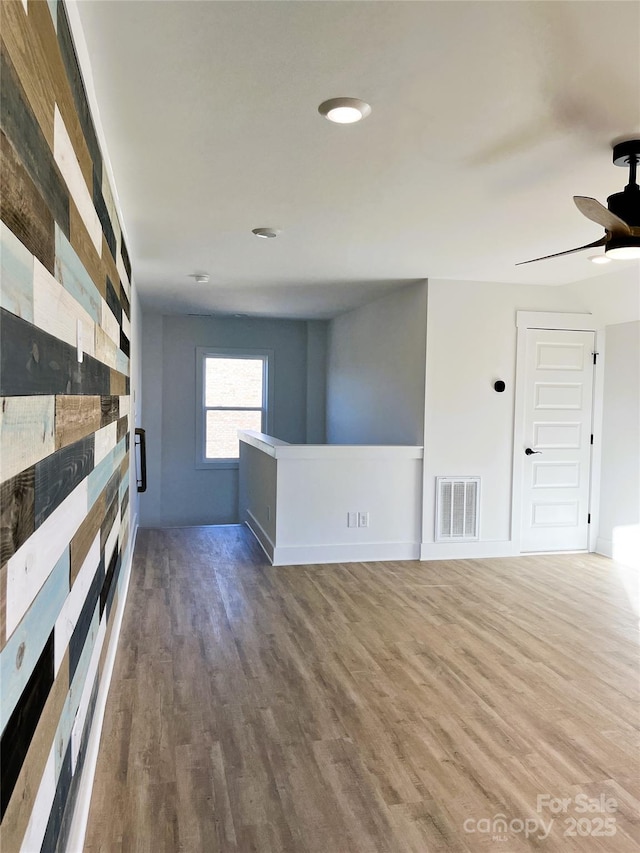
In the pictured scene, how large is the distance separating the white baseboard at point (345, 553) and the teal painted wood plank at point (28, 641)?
382 centimetres

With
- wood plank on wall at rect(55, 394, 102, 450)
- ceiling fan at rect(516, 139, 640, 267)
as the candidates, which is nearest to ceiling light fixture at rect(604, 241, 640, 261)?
ceiling fan at rect(516, 139, 640, 267)

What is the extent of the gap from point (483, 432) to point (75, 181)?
4465mm

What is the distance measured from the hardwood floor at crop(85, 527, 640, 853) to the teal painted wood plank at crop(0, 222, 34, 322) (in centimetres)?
174

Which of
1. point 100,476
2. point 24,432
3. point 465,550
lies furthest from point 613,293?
point 24,432

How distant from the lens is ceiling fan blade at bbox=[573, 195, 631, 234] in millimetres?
2307

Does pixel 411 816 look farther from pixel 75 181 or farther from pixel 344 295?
pixel 344 295

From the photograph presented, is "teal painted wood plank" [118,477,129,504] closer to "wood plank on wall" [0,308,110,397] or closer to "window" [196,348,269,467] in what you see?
"wood plank on wall" [0,308,110,397]

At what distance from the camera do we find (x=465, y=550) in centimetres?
548

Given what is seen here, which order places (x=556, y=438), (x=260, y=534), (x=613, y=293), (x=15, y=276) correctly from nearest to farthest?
(x=15, y=276) < (x=613, y=293) < (x=556, y=438) < (x=260, y=534)

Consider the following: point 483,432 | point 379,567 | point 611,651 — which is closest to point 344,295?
point 483,432

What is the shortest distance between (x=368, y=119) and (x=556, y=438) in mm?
4144

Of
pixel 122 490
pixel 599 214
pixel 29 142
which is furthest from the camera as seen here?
pixel 122 490

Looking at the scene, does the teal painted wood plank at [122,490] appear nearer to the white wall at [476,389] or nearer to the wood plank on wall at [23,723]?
the wood plank on wall at [23,723]

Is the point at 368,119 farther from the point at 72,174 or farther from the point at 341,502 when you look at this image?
the point at 341,502
